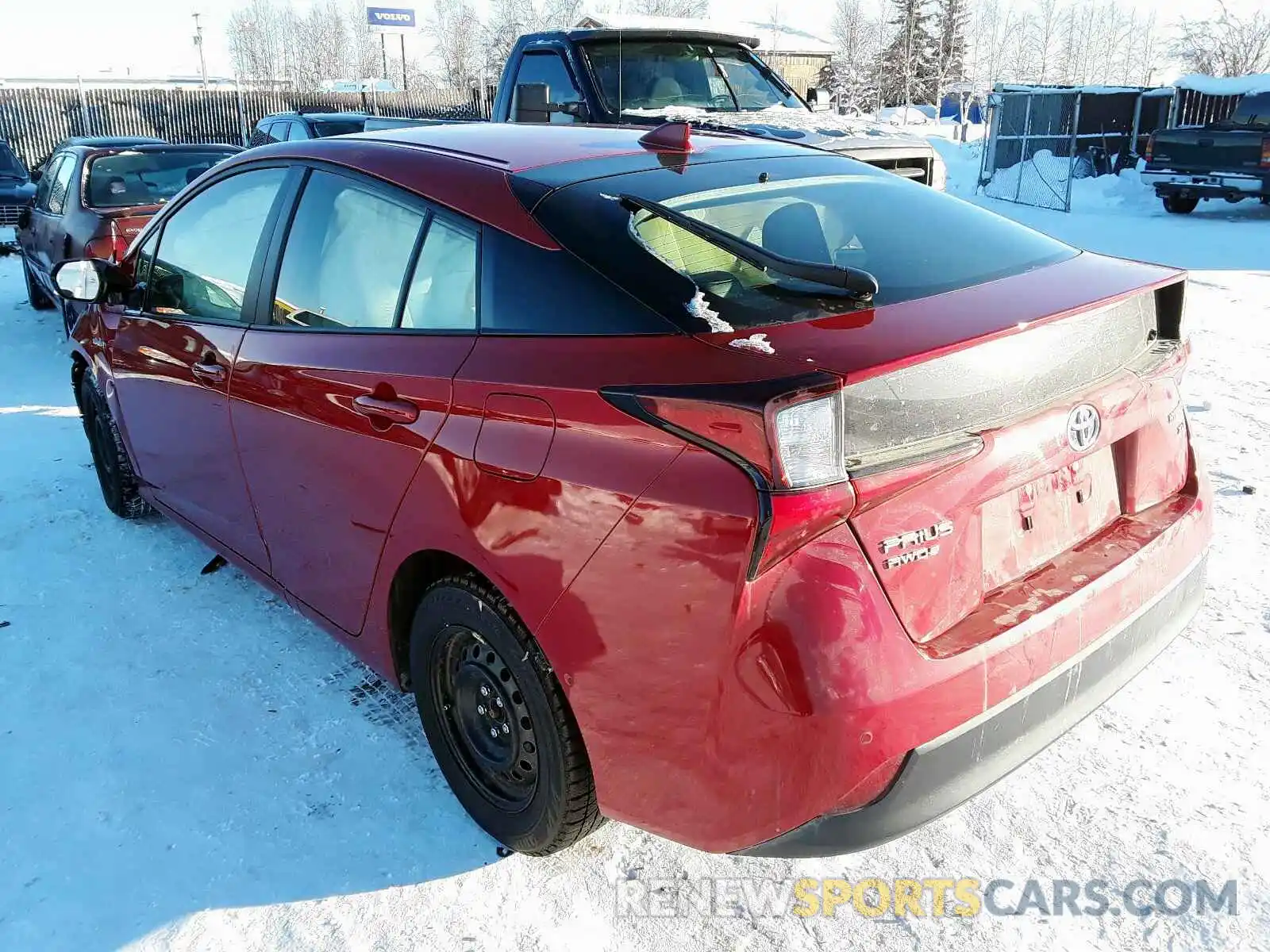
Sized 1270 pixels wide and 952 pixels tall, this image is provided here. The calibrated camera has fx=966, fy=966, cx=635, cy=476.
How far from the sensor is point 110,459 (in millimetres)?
4613

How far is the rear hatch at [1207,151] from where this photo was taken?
46.9 ft

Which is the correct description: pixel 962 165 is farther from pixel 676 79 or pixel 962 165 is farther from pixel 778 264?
pixel 778 264

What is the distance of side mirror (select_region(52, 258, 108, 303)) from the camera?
392 centimetres

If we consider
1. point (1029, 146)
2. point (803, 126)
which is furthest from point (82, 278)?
point (1029, 146)

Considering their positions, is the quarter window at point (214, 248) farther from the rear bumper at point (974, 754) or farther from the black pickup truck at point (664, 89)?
the black pickup truck at point (664, 89)

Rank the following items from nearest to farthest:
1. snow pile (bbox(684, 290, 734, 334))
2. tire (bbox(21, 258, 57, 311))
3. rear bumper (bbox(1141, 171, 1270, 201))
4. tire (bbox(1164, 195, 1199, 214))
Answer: snow pile (bbox(684, 290, 734, 334)), tire (bbox(21, 258, 57, 311)), rear bumper (bbox(1141, 171, 1270, 201)), tire (bbox(1164, 195, 1199, 214))

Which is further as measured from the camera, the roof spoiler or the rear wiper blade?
the roof spoiler

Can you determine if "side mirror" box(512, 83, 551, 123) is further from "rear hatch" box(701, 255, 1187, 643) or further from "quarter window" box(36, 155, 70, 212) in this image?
"rear hatch" box(701, 255, 1187, 643)

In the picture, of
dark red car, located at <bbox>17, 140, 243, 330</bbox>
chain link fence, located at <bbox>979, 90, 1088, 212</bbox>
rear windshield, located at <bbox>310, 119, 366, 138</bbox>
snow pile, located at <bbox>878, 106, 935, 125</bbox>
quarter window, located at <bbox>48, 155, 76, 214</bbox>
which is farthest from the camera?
snow pile, located at <bbox>878, 106, 935, 125</bbox>

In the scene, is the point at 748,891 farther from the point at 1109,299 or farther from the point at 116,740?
the point at 116,740

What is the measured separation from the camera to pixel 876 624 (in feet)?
5.94

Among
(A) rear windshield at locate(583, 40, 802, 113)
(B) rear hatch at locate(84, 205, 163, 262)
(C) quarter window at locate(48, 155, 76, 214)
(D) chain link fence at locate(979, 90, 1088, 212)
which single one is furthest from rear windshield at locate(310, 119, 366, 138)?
(D) chain link fence at locate(979, 90, 1088, 212)

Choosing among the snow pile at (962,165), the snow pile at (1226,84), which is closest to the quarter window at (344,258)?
the snow pile at (962,165)

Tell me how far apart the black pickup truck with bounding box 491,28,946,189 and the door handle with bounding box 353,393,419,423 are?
4.55m
